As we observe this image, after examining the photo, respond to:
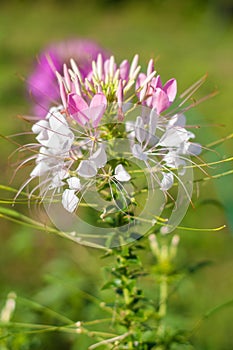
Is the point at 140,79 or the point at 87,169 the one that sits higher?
the point at 140,79

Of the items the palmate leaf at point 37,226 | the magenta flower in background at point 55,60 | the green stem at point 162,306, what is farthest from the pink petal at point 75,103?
the magenta flower in background at point 55,60

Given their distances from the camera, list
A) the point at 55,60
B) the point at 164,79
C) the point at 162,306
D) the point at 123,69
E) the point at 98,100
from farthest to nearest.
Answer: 1. the point at 164,79
2. the point at 55,60
3. the point at 162,306
4. the point at 123,69
5. the point at 98,100

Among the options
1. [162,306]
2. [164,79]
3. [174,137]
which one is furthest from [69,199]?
[164,79]

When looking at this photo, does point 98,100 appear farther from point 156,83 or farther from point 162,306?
point 162,306

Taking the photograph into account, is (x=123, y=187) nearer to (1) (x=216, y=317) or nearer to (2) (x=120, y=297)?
(2) (x=120, y=297)

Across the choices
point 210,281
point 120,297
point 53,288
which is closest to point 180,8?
point 210,281

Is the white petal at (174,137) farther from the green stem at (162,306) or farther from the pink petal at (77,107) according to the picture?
the green stem at (162,306)
